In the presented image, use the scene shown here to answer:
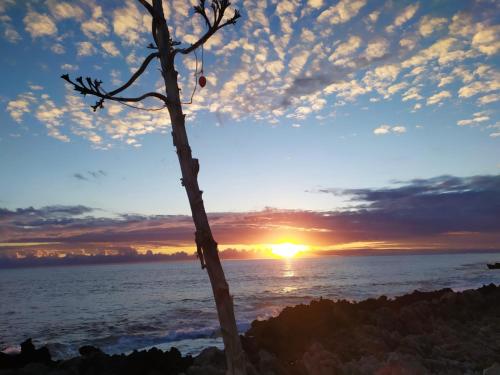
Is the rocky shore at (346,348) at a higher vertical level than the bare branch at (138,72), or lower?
lower

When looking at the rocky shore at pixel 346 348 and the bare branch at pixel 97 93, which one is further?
the rocky shore at pixel 346 348

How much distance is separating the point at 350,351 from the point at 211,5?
13.6m

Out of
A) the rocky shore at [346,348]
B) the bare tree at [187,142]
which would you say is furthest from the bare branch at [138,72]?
the rocky shore at [346,348]

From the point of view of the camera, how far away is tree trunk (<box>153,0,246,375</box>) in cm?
470

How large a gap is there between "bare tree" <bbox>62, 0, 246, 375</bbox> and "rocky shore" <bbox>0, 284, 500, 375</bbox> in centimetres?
695

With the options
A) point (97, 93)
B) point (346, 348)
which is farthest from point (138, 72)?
point (346, 348)

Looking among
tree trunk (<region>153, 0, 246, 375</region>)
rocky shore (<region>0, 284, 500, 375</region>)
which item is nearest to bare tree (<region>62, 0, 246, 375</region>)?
tree trunk (<region>153, 0, 246, 375</region>)

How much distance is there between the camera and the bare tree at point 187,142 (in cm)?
469

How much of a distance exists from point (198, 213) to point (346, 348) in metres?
12.5

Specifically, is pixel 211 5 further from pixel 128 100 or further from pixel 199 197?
pixel 199 197

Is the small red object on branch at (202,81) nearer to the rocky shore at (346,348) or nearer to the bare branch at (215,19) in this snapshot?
the bare branch at (215,19)

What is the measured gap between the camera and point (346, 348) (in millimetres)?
15148

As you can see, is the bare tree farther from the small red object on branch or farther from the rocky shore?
the rocky shore

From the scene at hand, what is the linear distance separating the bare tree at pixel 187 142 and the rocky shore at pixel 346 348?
273 inches
